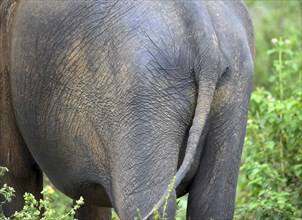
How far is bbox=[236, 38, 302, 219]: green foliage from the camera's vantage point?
6008 mm

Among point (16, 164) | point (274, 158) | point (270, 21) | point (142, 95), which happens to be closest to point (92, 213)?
point (16, 164)

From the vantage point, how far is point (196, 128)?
4277mm

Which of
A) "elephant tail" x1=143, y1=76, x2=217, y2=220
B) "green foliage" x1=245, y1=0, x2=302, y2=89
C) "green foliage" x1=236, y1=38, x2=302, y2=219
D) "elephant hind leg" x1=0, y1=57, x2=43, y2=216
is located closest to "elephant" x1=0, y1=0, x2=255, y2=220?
"elephant tail" x1=143, y1=76, x2=217, y2=220

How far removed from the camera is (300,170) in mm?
6344

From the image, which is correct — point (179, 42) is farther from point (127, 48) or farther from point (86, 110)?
point (86, 110)

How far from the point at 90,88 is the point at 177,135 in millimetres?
403

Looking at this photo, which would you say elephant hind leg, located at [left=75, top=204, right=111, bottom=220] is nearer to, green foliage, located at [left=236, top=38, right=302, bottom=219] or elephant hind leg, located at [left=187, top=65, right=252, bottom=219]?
green foliage, located at [left=236, top=38, right=302, bottom=219]

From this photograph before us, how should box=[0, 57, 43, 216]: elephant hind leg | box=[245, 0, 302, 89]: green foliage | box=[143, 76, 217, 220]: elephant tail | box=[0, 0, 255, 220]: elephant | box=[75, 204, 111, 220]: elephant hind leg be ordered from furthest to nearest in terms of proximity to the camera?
box=[245, 0, 302, 89]: green foliage
box=[75, 204, 111, 220]: elephant hind leg
box=[0, 57, 43, 216]: elephant hind leg
box=[0, 0, 255, 220]: elephant
box=[143, 76, 217, 220]: elephant tail

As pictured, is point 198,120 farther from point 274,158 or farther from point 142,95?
point 274,158

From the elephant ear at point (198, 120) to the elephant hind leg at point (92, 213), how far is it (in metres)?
1.74

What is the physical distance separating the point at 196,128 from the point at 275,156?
263 centimetres

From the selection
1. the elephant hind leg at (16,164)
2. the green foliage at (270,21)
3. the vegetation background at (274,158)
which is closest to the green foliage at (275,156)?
the vegetation background at (274,158)

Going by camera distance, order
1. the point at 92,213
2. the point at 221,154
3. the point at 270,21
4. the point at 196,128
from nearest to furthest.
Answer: the point at 196,128 → the point at 221,154 → the point at 92,213 → the point at 270,21

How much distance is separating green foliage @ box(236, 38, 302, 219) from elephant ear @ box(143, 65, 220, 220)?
1660mm
